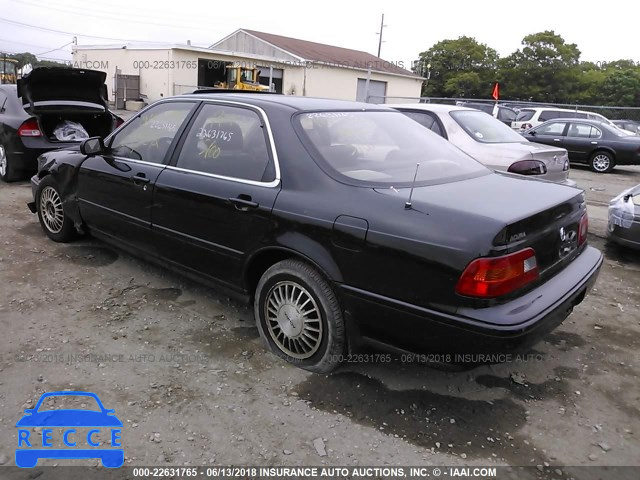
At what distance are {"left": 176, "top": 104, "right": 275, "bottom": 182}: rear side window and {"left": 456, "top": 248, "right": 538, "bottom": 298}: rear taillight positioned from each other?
4.38 feet

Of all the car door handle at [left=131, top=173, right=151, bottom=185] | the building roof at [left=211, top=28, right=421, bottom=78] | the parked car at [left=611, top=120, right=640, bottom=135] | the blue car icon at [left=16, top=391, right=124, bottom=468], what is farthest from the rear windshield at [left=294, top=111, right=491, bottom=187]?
the building roof at [left=211, top=28, right=421, bottom=78]

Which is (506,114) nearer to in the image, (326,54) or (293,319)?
(293,319)

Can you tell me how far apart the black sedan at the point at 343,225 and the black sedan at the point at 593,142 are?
1153cm

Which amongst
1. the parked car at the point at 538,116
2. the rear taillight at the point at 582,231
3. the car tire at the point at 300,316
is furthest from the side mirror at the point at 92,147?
the parked car at the point at 538,116

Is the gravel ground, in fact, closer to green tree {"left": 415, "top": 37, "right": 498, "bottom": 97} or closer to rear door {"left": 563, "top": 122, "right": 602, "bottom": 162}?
rear door {"left": 563, "top": 122, "right": 602, "bottom": 162}

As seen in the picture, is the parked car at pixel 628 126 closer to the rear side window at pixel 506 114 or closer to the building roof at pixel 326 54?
the rear side window at pixel 506 114

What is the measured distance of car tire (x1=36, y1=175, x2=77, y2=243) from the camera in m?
4.97

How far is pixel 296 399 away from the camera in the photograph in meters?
2.88

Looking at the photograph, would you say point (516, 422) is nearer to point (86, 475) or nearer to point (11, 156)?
point (86, 475)

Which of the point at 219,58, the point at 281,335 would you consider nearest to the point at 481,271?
the point at 281,335

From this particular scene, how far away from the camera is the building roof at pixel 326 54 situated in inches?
1410

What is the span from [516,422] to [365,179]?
5.07 ft

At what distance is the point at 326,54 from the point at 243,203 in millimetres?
38809

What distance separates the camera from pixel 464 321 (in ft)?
7.95
